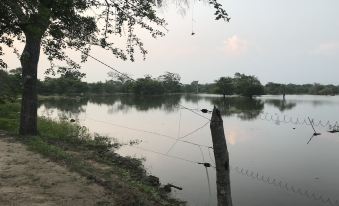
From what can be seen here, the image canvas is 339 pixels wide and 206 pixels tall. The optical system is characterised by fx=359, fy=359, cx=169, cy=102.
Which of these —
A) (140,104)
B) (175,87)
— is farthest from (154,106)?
(175,87)

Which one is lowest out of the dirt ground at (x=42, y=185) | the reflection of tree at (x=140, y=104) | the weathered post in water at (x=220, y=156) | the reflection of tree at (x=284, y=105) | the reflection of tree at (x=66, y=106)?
the reflection of tree at (x=284, y=105)

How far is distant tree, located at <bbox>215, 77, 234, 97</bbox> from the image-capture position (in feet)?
422

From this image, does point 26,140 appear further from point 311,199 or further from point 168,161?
point 311,199

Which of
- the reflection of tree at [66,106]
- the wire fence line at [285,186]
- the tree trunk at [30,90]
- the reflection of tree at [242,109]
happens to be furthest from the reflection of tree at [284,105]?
the tree trunk at [30,90]

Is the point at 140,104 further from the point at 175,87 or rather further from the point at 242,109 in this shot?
the point at 175,87

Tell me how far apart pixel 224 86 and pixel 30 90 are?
374 feet

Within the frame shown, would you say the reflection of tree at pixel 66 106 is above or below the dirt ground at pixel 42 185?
below

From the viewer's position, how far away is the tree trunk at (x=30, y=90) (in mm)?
16938

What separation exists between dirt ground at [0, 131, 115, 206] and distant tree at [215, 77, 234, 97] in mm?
118405

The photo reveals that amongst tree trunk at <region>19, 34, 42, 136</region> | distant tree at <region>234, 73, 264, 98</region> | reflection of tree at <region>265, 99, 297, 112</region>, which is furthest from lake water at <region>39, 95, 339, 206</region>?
distant tree at <region>234, 73, 264, 98</region>

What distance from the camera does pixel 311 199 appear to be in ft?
46.3

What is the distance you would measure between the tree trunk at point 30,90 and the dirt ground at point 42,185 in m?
5.13

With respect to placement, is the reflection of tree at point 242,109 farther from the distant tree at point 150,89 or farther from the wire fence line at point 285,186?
the distant tree at point 150,89

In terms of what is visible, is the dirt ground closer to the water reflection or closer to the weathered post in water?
the weathered post in water
